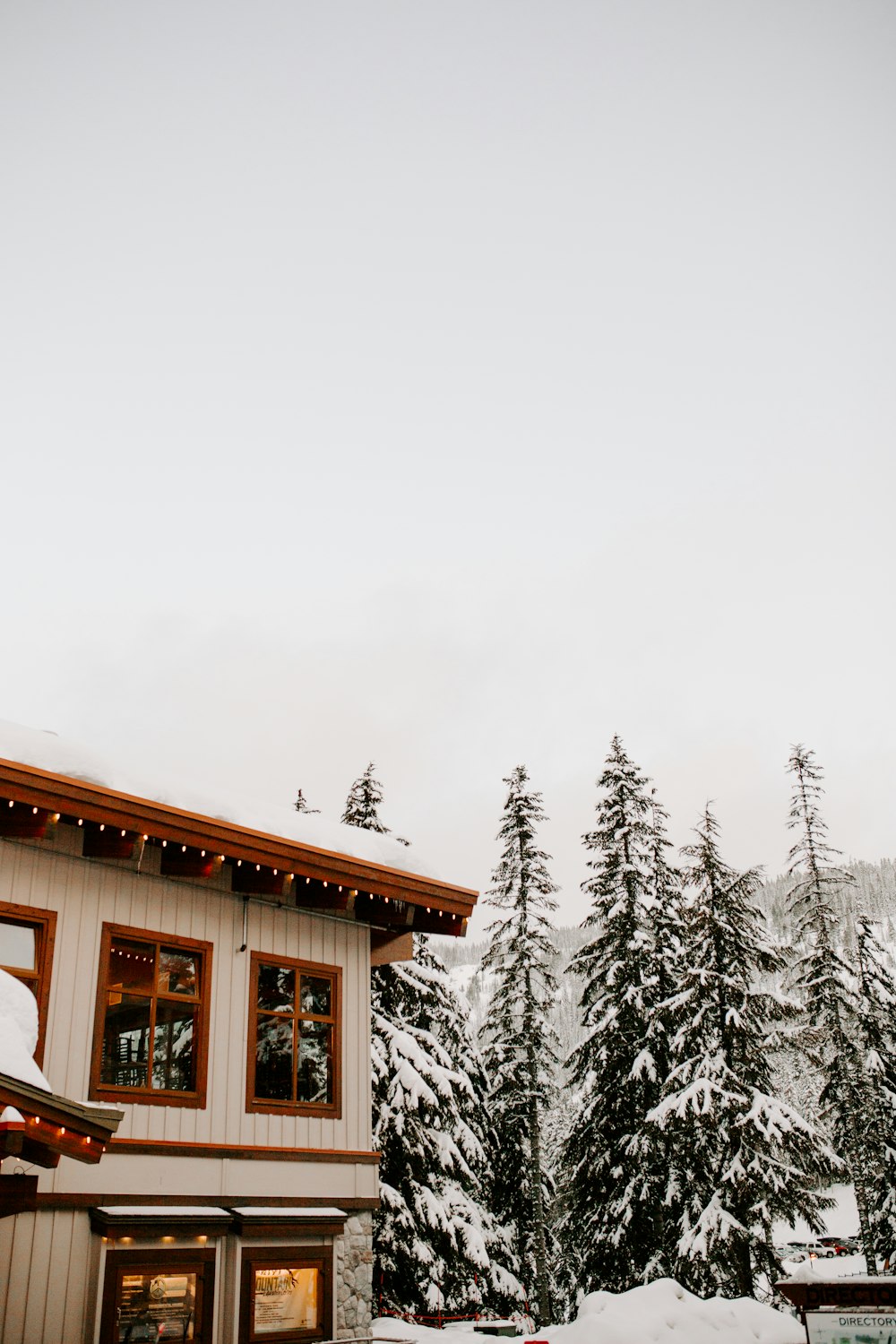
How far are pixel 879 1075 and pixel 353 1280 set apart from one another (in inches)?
772

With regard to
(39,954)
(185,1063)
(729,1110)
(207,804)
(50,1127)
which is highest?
(207,804)

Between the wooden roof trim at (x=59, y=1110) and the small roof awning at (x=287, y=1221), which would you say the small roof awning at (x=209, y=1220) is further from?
the wooden roof trim at (x=59, y=1110)

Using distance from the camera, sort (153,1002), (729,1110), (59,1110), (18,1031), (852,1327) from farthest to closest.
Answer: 1. (729,1110)
2. (153,1002)
3. (18,1031)
4. (852,1327)
5. (59,1110)

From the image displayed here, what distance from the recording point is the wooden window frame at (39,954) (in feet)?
31.0

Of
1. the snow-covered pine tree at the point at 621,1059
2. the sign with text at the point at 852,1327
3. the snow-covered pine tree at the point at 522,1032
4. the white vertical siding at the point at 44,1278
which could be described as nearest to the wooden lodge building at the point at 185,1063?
the white vertical siding at the point at 44,1278

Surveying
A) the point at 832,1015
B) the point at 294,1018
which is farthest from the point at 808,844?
the point at 294,1018

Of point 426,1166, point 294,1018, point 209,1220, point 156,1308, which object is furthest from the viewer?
point 426,1166

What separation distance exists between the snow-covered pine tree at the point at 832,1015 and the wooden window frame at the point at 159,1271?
19.1 metres

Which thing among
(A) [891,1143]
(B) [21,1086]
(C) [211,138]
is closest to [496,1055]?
(A) [891,1143]

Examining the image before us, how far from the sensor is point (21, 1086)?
23.9ft

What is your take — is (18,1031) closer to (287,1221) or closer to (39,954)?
(39,954)

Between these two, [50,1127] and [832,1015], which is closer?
[50,1127]

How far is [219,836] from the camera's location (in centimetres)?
1089

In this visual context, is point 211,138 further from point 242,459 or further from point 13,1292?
point 13,1292
